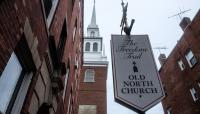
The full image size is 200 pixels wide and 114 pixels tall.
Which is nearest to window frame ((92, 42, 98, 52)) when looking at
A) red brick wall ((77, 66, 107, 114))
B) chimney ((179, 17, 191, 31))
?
red brick wall ((77, 66, 107, 114))

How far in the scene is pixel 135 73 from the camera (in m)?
4.00

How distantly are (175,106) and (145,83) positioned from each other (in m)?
19.4

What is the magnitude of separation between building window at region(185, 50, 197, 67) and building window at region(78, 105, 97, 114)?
1358cm

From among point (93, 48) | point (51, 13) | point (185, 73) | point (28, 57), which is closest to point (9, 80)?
point (28, 57)

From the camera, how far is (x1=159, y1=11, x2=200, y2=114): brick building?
1792 centimetres

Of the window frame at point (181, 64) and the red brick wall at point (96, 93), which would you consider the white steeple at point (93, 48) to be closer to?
the red brick wall at point (96, 93)

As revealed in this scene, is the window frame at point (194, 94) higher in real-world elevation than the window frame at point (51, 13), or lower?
higher

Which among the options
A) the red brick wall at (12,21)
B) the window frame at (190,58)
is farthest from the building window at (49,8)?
the window frame at (190,58)

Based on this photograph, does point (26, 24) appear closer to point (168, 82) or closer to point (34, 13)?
point (34, 13)

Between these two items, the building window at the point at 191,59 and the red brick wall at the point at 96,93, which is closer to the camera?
the building window at the point at 191,59

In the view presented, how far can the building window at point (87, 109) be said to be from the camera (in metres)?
27.1

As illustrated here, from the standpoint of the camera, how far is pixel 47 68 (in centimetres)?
639

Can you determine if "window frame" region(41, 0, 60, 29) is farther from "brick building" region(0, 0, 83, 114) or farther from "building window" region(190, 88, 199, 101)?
"building window" region(190, 88, 199, 101)

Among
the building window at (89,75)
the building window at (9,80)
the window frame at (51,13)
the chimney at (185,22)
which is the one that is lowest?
the building window at (9,80)
